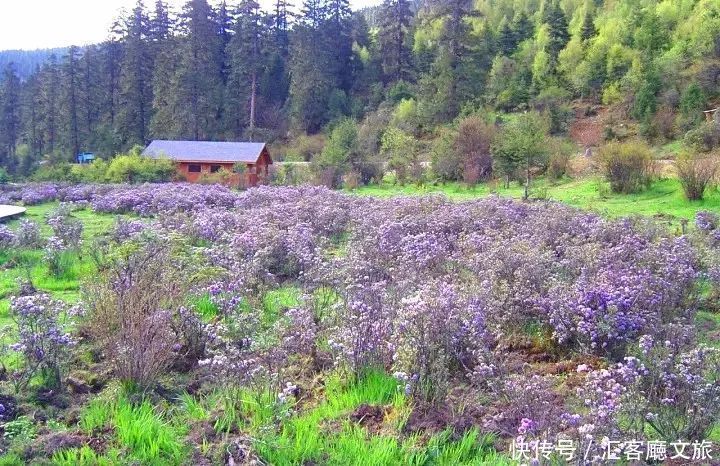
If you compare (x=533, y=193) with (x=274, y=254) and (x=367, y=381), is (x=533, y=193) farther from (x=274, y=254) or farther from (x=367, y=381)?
(x=367, y=381)

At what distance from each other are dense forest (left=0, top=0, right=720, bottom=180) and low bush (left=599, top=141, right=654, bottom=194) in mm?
18265

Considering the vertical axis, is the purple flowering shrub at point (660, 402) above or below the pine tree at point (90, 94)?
below

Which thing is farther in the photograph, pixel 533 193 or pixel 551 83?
pixel 551 83

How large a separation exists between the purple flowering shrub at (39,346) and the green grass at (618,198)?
1089cm

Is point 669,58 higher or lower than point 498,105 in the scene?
higher

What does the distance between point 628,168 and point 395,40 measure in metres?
42.3

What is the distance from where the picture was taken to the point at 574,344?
19.6 ft

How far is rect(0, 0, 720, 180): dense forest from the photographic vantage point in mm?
40656

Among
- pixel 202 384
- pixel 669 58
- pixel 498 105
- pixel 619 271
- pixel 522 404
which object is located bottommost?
pixel 202 384

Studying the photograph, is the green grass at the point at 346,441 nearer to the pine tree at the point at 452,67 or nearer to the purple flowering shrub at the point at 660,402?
the purple flowering shrub at the point at 660,402

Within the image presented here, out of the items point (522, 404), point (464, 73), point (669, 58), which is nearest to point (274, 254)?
point (522, 404)

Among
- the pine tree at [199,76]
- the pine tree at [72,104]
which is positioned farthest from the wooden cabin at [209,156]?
the pine tree at [72,104]

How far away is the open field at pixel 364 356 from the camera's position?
4176mm

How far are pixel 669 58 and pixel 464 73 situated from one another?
14.0 metres
